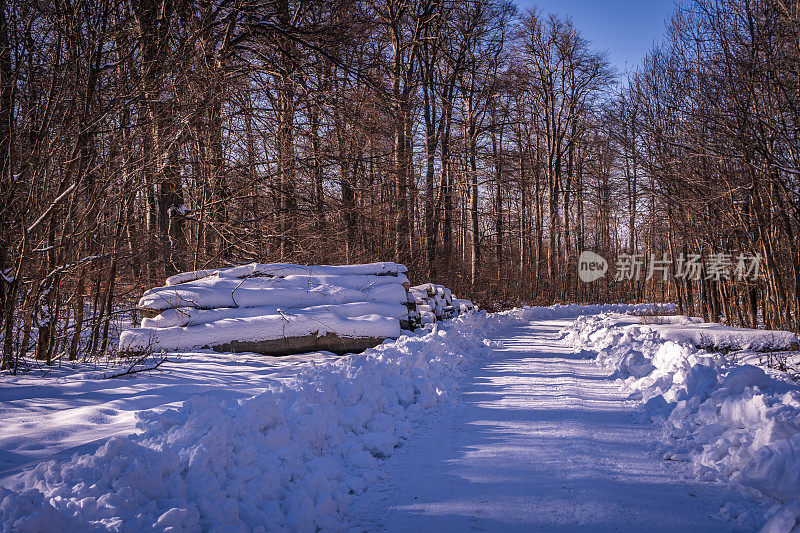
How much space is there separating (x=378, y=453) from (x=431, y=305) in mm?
9241

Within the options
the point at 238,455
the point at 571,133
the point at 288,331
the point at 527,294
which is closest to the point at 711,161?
the point at 288,331

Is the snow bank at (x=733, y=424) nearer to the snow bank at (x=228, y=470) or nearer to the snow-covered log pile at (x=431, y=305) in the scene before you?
the snow bank at (x=228, y=470)

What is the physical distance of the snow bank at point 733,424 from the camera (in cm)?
288

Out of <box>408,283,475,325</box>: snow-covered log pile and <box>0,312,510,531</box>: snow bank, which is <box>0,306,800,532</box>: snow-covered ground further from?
<box>408,283,475,325</box>: snow-covered log pile

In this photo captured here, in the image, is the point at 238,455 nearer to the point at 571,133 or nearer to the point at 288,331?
the point at 288,331

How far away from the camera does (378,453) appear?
394 cm

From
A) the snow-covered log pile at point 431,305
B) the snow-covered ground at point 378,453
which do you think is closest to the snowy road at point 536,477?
the snow-covered ground at point 378,453

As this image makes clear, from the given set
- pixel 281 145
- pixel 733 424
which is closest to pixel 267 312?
pixel 281 145

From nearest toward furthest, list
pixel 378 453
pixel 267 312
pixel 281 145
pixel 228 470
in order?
pixel 228 470, pixel 378 453, pixel 267 312, pixel 281 145

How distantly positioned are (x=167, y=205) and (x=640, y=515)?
10442mm

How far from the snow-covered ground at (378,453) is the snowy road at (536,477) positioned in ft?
0.05

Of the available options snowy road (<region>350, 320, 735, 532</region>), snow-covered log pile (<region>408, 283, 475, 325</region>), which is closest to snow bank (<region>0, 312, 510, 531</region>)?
snowy road (<region>350, 320, 735, 532</region>)

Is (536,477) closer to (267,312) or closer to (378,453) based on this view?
(378,453)

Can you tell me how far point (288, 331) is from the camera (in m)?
7.85
